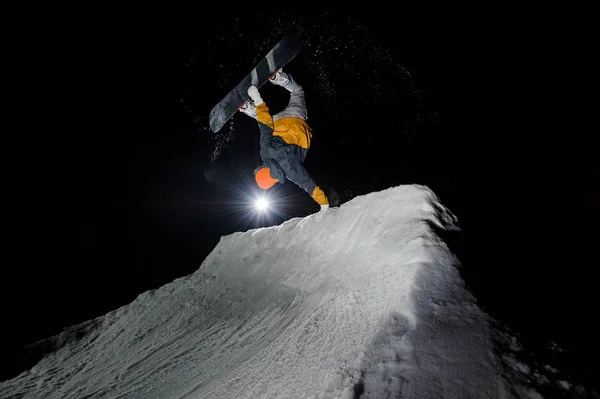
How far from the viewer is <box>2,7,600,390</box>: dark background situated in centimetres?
187

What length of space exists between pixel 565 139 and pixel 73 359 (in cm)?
2183

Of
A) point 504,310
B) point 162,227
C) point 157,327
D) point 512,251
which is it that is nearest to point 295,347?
point 504,310

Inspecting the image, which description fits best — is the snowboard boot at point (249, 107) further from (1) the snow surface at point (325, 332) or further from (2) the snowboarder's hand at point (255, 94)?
(1) the snow surface at point (325, 332)

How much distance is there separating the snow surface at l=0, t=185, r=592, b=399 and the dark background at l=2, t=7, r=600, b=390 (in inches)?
8.9

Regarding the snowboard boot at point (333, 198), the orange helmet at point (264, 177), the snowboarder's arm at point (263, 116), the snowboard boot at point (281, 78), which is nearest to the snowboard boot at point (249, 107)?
the snowboarder's arm at point (263, 116)

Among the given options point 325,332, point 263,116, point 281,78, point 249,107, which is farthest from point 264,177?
point 325,332

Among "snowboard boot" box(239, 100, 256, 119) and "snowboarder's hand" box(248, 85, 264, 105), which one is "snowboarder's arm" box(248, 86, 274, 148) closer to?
"snowboarder's hand" box(248, 85, 264, 105)

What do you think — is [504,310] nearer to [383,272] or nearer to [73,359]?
[383,272]

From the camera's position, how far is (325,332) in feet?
5.14

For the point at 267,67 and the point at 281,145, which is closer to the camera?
the point at 281,145

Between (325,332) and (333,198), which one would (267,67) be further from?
(325,332)

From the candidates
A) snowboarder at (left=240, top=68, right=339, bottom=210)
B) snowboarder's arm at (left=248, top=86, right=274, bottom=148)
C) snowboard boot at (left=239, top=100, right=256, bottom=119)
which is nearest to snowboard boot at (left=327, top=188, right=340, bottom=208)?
snowboarder at (left=240, top=68, right=339, bottom=210)

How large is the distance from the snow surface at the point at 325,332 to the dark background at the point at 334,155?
0.74ft

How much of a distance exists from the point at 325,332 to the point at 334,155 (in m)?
34.1
